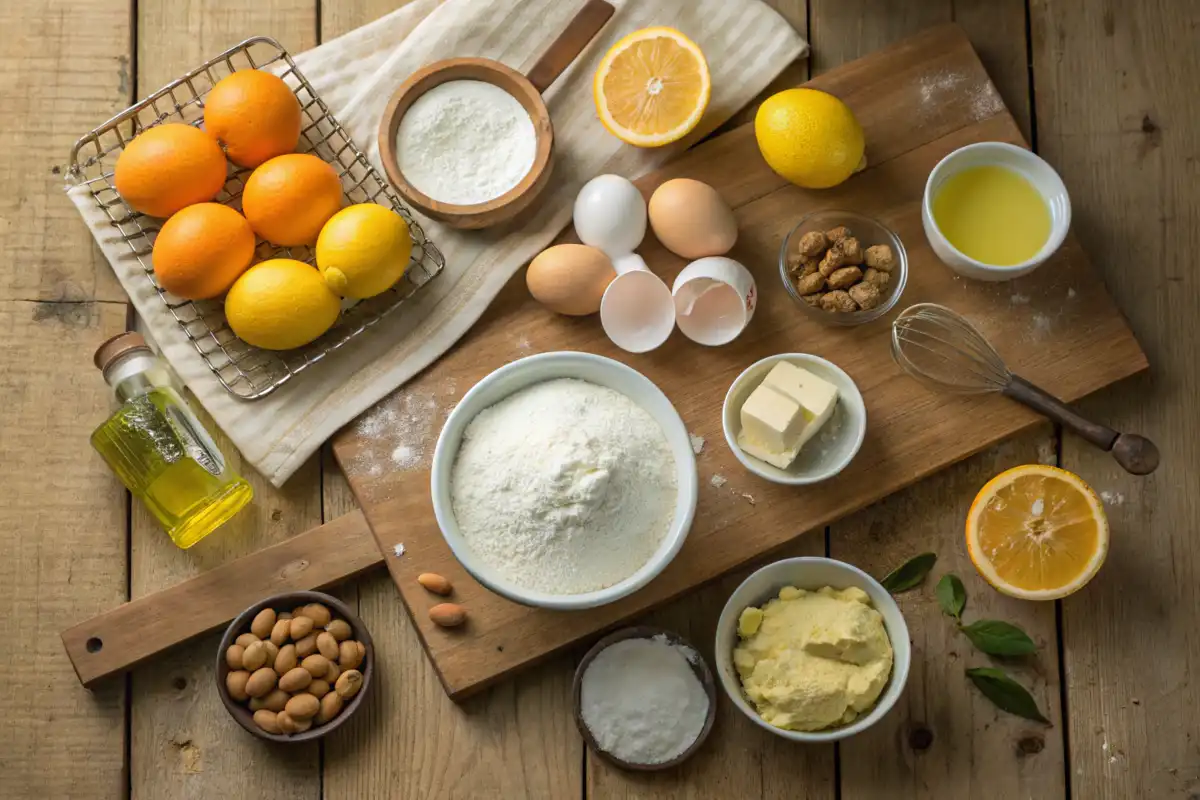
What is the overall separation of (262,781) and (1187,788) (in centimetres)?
131

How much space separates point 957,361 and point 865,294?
17 centimetres

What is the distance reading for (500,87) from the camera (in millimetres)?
1634

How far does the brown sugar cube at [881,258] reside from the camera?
5.25ft

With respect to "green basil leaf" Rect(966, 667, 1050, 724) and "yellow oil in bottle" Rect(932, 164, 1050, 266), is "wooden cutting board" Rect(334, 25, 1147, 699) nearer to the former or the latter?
"yellow oil in bottle" Rect(932, 164, 1050, 266)

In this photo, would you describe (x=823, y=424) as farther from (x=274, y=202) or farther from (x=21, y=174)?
(x=21, y=174)

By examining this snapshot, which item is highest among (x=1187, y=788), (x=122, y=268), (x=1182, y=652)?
(x=122, y=268)

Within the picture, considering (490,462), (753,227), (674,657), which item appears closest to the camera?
(490,462)

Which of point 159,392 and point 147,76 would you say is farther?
point 147,76

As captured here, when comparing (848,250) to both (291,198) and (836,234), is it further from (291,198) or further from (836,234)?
(291,198)

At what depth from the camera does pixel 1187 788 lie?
1590 mm

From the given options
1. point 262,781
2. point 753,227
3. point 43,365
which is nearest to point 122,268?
point 43,365

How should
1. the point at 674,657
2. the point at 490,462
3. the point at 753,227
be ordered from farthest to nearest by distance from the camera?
the point at 753,227
the point at 674,657
the point at 490,462

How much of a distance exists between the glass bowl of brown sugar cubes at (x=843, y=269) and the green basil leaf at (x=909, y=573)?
348 mm

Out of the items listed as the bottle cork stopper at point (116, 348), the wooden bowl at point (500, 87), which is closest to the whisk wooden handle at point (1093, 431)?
the wooden bowl at point (500, 87)
